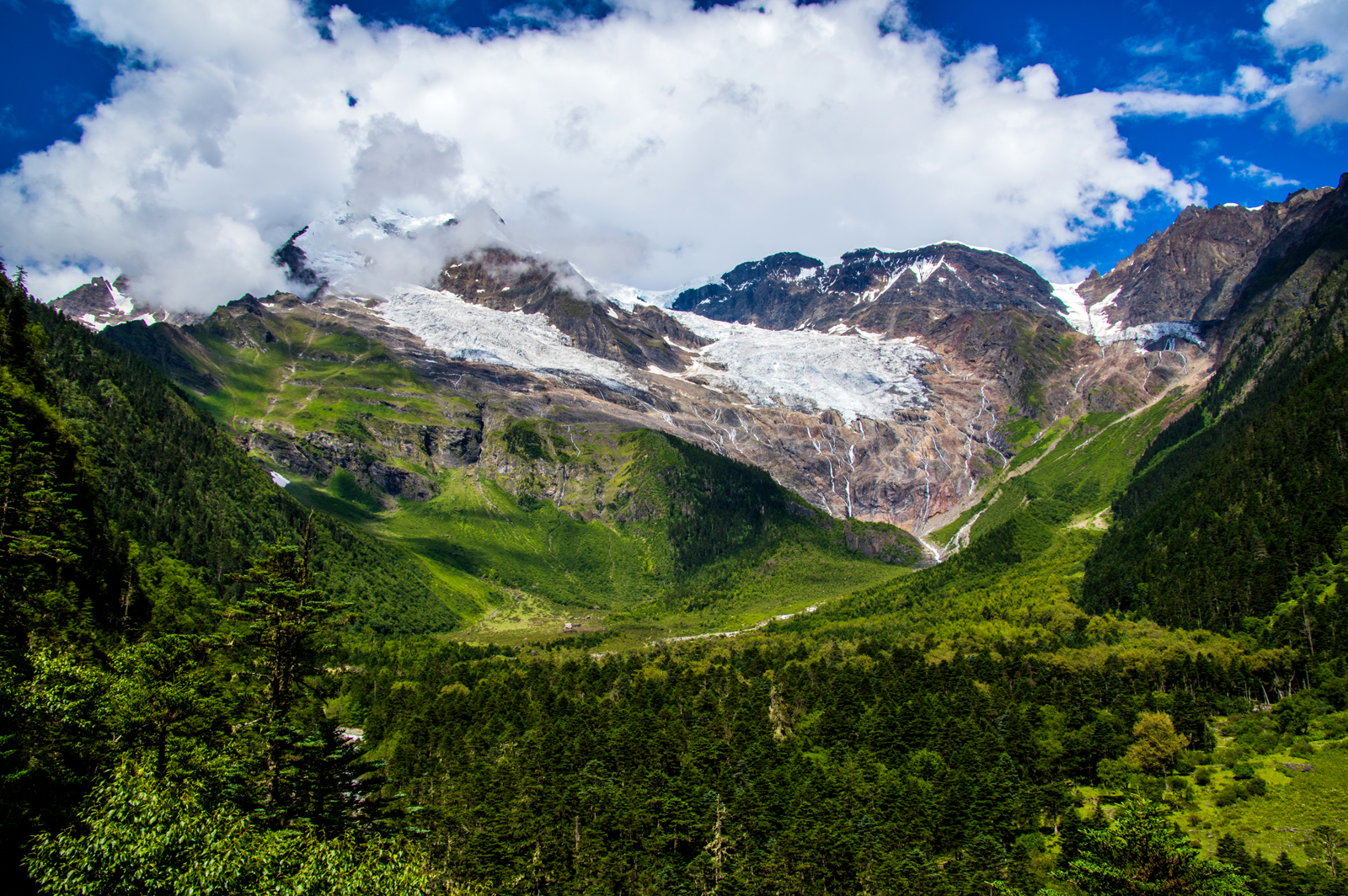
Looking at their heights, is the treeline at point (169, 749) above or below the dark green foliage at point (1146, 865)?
above

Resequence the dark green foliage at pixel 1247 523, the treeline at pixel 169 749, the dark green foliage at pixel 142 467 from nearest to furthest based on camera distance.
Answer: the treeline at pixel 169 749 → the dark green foliage at pixel 1247 523 → the dark green foliage at pixel 142 467

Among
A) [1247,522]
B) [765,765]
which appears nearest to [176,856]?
[765,765]

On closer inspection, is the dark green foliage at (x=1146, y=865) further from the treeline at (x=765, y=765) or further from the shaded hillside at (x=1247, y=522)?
the shaded hillside at (x=1247, y=522)

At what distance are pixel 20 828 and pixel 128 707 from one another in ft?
24.8

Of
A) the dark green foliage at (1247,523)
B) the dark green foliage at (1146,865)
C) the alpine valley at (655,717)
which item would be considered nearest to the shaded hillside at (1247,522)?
the dark green foliage at (1247,523)

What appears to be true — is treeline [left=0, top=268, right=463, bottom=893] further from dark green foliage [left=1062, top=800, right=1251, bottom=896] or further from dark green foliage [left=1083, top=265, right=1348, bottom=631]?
dark green foliage [left=1083, top=265, right=1348, bottom=631]

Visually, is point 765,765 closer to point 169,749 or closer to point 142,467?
point 169,749

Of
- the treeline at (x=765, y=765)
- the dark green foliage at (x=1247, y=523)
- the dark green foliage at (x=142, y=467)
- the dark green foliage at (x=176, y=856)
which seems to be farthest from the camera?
the dark green foliage at (x=142, y=467)

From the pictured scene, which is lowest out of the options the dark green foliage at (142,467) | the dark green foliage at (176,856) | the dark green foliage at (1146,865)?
the dark green foliage at (1146,865)

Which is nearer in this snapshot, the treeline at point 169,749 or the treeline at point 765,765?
the treeline at point 169,749

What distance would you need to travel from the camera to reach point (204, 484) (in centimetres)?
19475

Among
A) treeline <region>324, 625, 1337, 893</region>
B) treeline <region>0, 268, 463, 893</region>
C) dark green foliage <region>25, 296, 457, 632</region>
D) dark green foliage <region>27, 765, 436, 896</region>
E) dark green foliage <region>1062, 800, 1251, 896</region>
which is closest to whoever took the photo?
dark green foliage <region>27, 765, 436, 896</region>

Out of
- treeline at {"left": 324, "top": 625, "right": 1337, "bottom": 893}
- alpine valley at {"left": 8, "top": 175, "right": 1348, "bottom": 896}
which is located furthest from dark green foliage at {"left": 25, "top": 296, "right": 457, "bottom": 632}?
treeline at {"left": 324, "top": 625, "right": 1337, "bottom": 893}

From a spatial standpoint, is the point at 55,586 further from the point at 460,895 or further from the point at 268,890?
the point at 268,890
